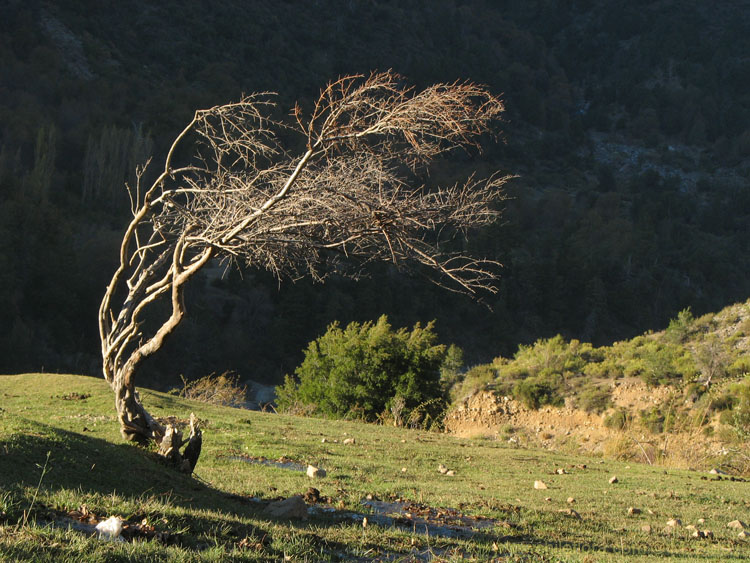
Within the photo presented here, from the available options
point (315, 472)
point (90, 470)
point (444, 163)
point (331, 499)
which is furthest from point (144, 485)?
point (444, 163)

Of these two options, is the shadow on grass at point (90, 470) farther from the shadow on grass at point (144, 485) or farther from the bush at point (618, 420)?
the bush at point (618, 420)

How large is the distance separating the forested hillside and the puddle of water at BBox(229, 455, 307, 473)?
569 inches

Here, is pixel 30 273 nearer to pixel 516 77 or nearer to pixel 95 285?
pixel 95 285

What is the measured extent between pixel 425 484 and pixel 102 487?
4.90m

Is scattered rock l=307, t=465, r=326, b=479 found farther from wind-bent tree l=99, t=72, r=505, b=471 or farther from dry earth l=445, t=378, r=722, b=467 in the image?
dry earth l=445, t=378, r=722, b=467

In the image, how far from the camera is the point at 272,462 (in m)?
10.4

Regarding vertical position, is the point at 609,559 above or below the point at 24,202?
below

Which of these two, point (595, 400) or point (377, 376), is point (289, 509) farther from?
point (595, 400)

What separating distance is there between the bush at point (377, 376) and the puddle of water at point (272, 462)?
1192cm

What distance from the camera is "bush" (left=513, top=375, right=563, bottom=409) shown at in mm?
28531

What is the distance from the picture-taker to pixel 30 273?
44219 millimetres

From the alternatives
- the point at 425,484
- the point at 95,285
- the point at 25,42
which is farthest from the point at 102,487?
the point at 25,42

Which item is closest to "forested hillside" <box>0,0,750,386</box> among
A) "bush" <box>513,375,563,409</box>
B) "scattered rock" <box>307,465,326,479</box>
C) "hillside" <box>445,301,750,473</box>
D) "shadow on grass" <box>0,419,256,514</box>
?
"hillside" <box>445,301,750,473</box>

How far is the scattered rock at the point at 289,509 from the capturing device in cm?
593
